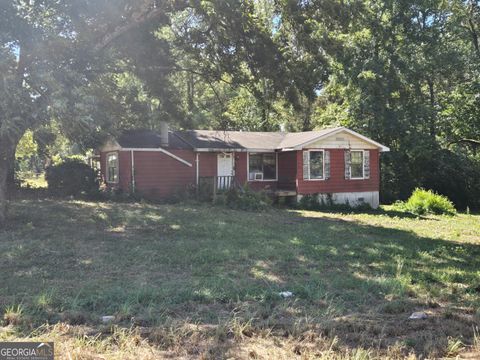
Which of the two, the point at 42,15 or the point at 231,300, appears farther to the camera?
the point at 42,15

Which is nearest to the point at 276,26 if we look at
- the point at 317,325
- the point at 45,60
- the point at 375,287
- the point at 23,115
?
the point at 45,60

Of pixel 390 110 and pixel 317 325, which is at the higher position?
pixel 390 110

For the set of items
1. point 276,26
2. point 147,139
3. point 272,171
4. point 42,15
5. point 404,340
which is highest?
point 276,26

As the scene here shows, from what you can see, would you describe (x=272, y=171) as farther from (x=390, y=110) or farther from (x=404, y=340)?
(x=404, y=340)

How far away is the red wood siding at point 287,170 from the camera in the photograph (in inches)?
792

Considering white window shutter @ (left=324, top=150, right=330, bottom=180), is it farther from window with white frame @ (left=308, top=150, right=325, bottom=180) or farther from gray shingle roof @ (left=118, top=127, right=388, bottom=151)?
gray shingle roof @ (left=118, top=127, right=388, bottom=151)

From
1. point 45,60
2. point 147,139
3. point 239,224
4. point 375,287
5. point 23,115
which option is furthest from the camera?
point 147,139

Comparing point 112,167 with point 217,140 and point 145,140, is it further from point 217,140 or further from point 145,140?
point 217,140

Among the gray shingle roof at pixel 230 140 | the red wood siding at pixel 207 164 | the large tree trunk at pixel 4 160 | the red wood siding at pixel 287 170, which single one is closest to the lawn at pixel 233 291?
the large tree trunk at pixel 4 160

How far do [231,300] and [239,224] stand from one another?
22.5ft

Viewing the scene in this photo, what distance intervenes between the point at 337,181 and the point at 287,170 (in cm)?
228

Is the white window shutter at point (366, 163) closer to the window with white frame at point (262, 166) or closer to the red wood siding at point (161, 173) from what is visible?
the window with white frame at point (262, 166)

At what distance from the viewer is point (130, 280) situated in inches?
241

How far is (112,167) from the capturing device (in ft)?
67.1
